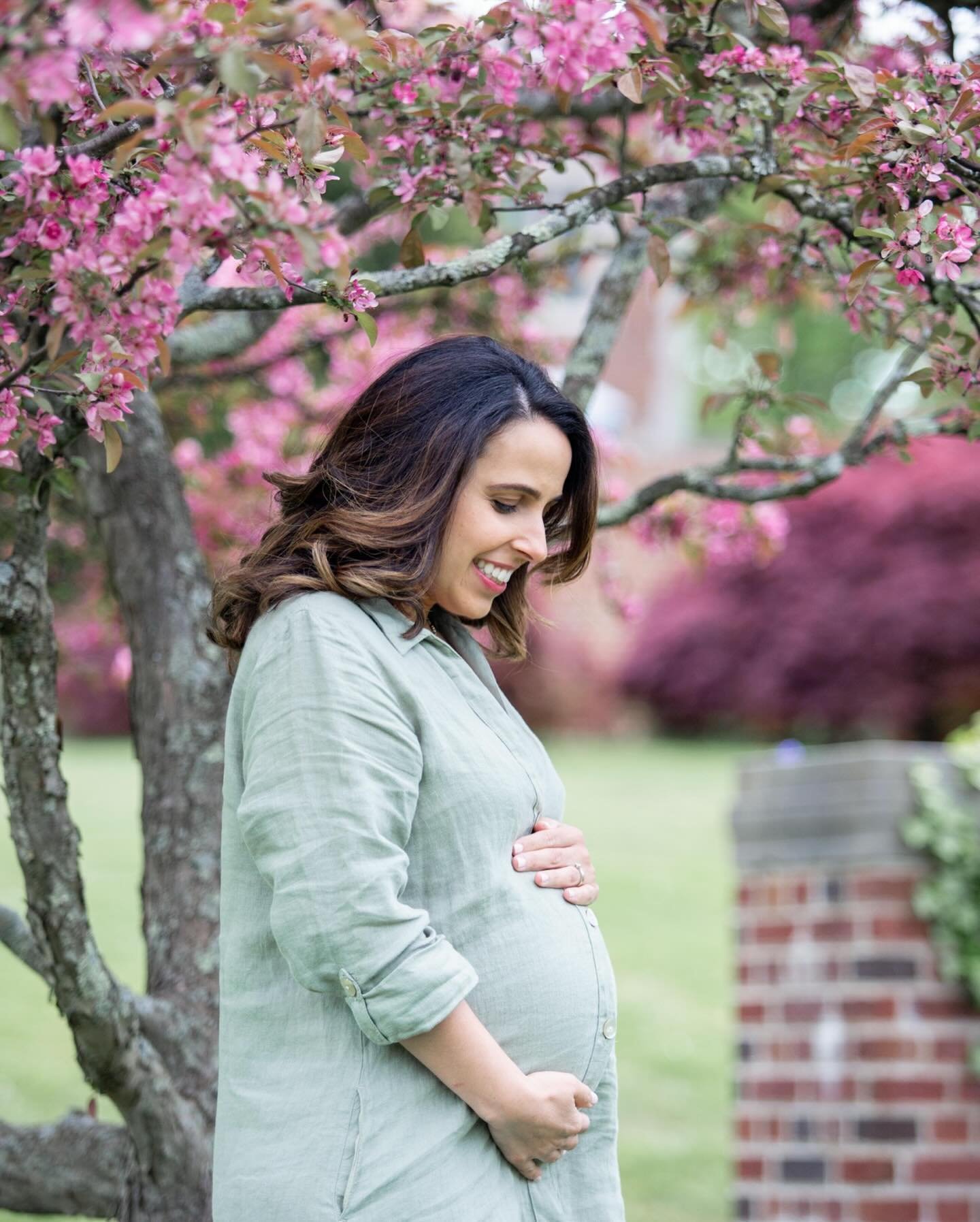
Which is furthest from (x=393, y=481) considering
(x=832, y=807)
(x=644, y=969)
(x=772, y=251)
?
(x=644, y=969)

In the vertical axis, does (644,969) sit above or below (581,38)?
above

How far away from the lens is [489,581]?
1.79 m

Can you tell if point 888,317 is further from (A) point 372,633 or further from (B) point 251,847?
(B) point 251,847

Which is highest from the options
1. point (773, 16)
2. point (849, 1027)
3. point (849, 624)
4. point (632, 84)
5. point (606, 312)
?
point (849, 624)

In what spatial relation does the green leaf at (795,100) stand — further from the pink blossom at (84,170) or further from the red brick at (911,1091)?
the red brick at (911,1091)

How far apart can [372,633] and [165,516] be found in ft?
3.41

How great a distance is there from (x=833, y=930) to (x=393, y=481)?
2324 millimetres


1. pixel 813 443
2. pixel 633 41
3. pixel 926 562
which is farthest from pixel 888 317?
pixel 926 562

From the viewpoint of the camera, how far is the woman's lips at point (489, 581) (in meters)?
1.79

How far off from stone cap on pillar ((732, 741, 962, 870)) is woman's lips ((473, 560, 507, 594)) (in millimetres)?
2047

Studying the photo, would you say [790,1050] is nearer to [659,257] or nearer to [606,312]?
[606,312]

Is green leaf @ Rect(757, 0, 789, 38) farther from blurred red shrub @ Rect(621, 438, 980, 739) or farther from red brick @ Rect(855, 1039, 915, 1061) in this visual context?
blurred red shrub @ Rect(621, 438, 980, 739)

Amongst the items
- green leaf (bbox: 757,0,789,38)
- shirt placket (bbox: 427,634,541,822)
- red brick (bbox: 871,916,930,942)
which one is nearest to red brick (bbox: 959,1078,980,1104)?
red brick (bbox: 871,916,930,942)

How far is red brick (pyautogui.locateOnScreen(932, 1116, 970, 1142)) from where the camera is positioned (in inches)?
134
